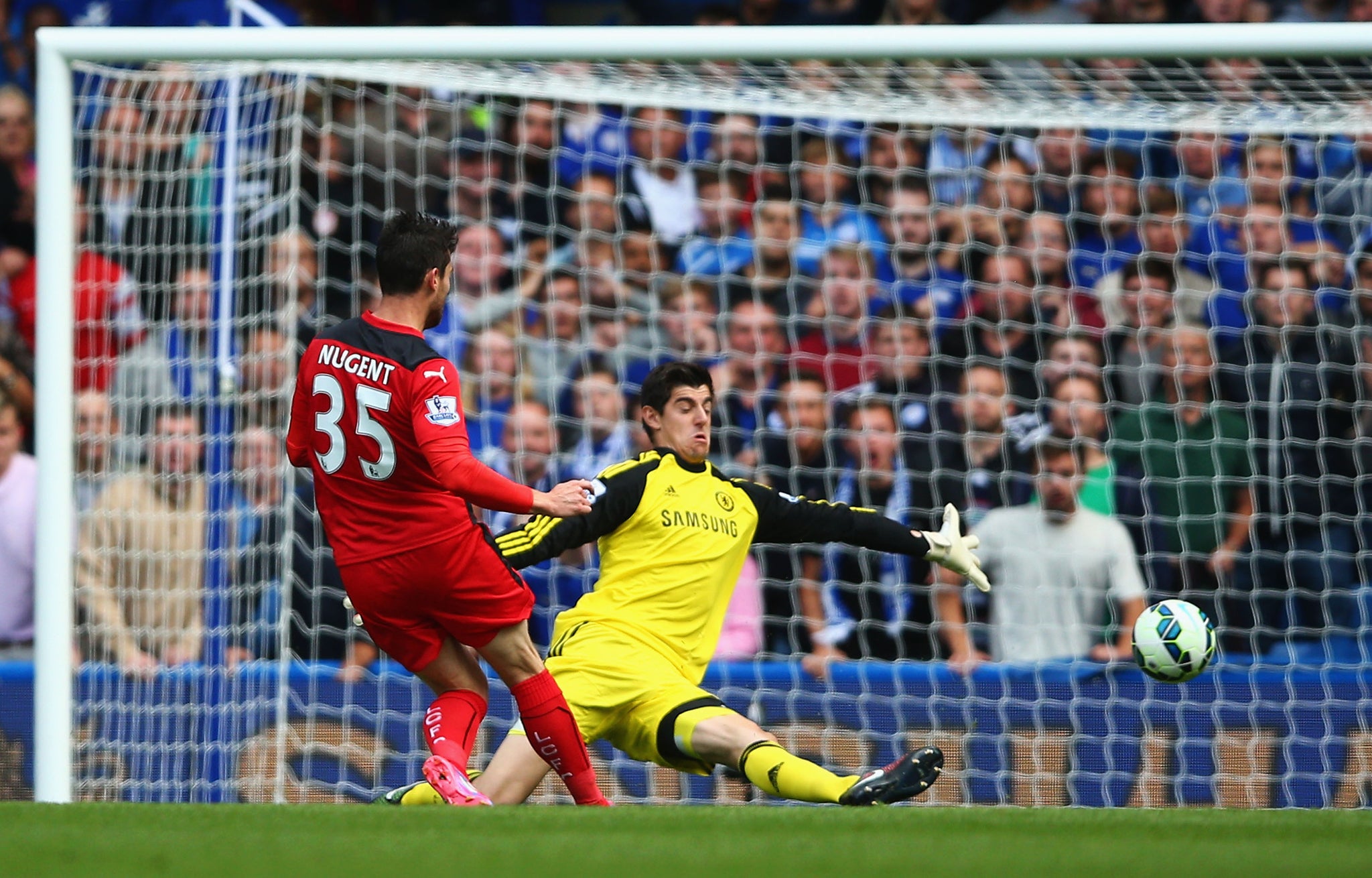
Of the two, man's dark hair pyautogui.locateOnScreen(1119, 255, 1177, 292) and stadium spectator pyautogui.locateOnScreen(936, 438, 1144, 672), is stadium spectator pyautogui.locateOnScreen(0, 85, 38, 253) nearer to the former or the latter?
stadium spectator pyautogui.locateOnScreen(936, 438, 1144, 672)

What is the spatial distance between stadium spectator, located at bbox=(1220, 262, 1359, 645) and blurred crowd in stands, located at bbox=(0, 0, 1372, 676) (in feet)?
0.05

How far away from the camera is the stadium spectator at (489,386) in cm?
736

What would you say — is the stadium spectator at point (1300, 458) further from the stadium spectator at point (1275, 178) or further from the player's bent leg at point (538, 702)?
the player's bent leg at point (538, 702)

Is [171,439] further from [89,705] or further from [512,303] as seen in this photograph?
[512,303]

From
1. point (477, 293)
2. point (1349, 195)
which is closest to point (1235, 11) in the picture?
point (1349, 195)

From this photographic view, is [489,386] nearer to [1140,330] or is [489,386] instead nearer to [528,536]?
[528,536]

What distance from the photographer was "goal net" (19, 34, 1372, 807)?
671cm

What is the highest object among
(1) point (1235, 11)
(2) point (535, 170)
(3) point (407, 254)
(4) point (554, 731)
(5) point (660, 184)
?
(1) point (1235, 11)

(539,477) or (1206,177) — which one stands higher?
(1206,177)

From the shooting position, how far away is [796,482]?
734cm

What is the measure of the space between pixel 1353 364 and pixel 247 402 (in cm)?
469

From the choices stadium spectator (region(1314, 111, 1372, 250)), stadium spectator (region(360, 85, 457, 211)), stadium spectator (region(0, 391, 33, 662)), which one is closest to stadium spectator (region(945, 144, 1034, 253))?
stadium spectator (region(1314, 111, 1372, 250))

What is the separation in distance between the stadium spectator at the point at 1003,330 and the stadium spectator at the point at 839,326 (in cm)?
38

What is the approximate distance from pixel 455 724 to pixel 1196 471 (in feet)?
12.4
